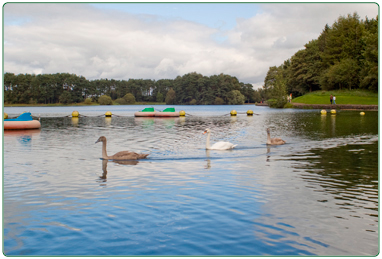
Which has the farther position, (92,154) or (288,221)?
(92,154)

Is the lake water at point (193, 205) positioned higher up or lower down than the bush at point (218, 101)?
lower down

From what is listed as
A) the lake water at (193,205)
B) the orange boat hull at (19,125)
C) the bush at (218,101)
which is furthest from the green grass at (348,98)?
the bush at (218,101)

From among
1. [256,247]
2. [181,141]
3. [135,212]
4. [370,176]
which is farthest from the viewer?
[181,141]

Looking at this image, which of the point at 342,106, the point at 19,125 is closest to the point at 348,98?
the point at 342,106

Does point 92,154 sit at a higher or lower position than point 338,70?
lower

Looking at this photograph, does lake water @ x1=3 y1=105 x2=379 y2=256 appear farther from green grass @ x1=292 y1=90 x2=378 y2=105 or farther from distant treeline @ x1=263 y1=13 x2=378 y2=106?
distant treeline @ x1=263 y1=13 x2=378 y2=106

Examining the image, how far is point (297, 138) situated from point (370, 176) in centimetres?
1294

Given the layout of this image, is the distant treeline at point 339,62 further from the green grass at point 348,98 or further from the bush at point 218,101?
the bush at point 218,101

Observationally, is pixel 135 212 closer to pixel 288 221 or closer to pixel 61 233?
pixel 61 233

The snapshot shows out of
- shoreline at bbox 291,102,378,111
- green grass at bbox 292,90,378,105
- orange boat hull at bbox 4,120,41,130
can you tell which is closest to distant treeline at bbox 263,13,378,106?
green grass at bbox 292,90,378,105

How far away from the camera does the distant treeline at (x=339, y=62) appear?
85.1 metres

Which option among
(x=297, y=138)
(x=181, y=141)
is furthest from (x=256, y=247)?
(x=297, y=138)

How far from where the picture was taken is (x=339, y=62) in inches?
3976

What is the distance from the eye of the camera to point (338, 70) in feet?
303
